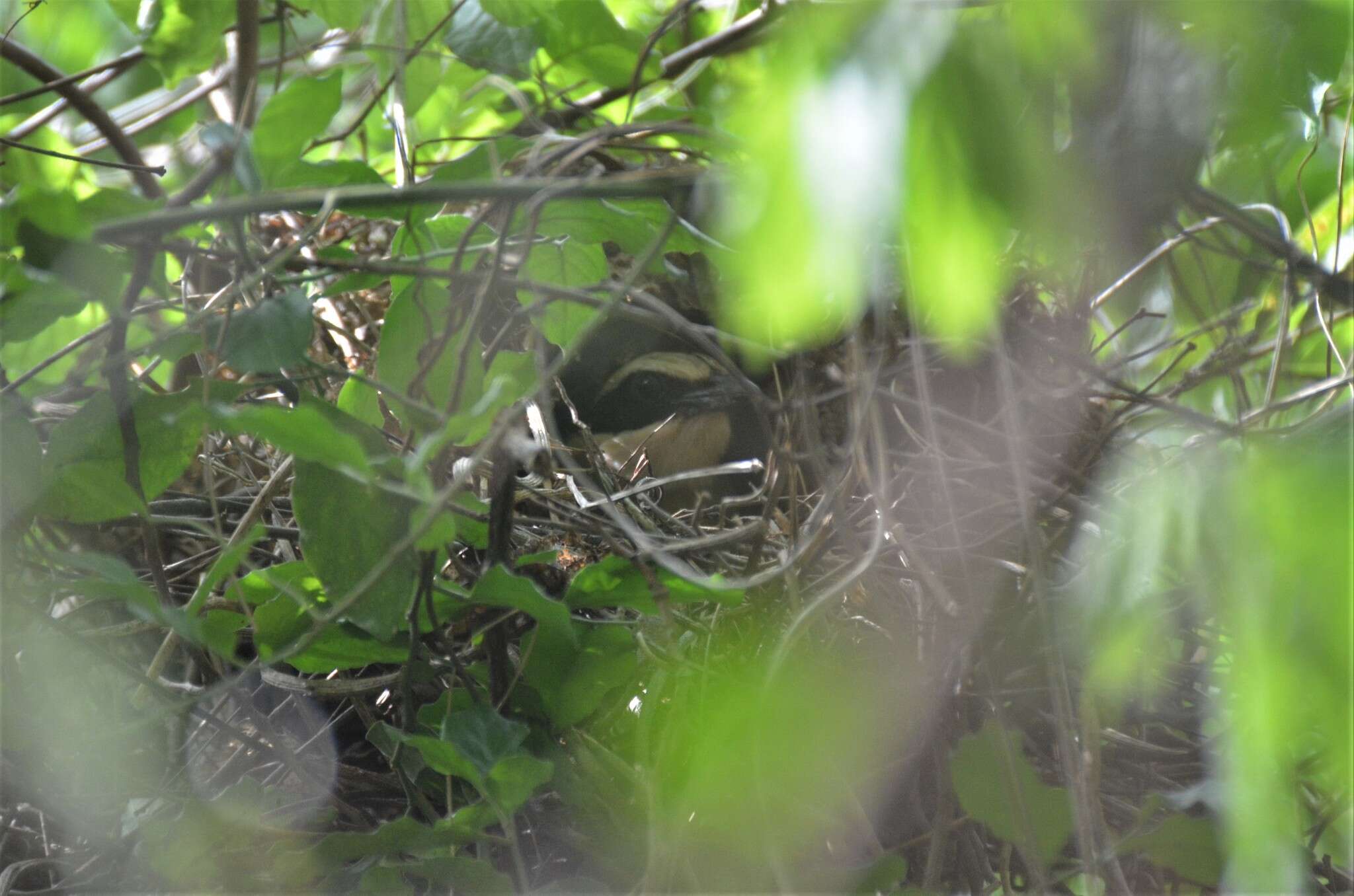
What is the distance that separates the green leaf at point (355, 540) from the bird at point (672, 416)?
1.04 feet

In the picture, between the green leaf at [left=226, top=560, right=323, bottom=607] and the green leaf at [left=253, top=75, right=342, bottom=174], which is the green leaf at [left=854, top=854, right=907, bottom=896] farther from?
the green leaf at [left=253, top=75, right=342, bottom=174]

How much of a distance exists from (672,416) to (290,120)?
0.42 m

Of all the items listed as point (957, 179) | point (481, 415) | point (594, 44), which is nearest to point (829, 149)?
point (957, 179)

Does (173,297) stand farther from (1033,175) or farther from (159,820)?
(1033,175)

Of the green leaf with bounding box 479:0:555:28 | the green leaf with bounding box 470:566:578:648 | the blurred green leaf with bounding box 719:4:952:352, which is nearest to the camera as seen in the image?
the blurred green leaf with bounding box 719:4:952:352

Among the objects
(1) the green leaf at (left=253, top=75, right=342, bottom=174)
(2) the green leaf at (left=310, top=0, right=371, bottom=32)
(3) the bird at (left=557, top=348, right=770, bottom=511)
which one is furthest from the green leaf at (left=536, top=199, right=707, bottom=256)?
(2) the green leaf at (left=310, top=0, right=371, bottom=32)

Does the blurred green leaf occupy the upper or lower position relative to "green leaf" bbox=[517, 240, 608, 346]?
upper

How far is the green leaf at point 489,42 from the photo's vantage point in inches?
26.7

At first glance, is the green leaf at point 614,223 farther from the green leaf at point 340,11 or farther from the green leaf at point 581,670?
the green leaf at point 340,11

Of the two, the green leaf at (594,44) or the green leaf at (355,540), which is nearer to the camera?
the green leaf at (355,540)

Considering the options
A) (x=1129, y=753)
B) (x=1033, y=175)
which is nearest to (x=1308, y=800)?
(x=1129, y=753)

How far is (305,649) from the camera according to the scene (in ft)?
1.50

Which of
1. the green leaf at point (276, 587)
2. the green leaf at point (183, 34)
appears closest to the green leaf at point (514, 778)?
the green leaf at point (276, 587)

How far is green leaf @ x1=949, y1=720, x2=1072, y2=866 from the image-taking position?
435mm
